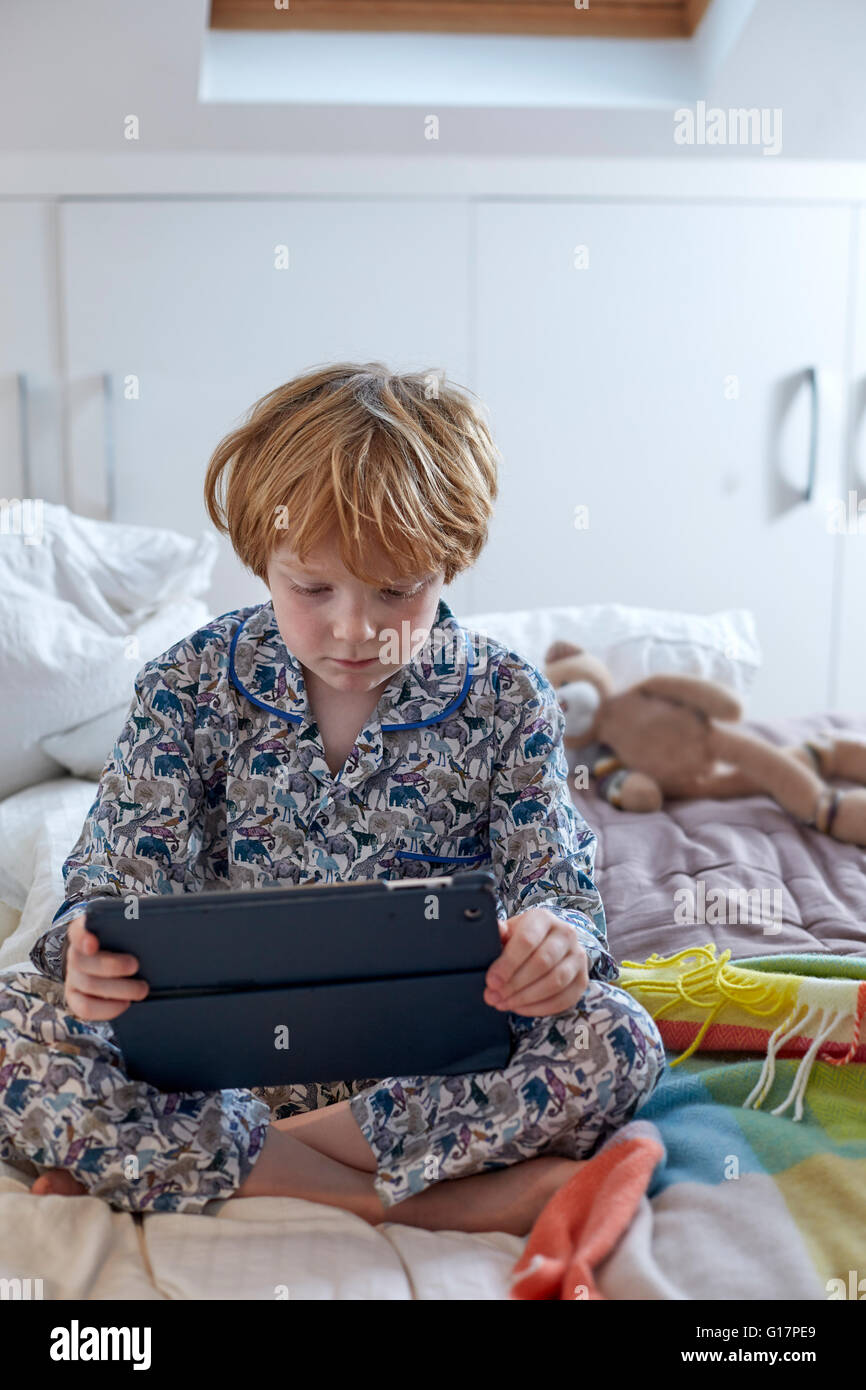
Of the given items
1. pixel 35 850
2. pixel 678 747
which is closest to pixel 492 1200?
pixel 35 850

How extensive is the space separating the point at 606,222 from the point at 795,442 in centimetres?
59

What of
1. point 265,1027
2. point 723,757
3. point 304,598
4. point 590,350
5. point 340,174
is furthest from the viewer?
point 590,350

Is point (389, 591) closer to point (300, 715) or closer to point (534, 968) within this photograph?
point (300, 715)

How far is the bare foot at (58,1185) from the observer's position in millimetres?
928

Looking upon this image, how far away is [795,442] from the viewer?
8.72 ft

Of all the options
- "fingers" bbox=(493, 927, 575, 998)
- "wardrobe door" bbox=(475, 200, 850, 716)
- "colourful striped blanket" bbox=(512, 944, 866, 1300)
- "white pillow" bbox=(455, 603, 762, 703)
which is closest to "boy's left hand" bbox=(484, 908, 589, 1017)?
"fingers" bbox=(493, 927, 575, 998)

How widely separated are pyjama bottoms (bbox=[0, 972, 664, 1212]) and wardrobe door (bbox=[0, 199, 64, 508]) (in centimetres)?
160

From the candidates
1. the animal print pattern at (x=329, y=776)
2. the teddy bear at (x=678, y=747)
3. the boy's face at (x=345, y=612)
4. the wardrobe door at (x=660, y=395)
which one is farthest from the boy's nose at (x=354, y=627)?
the wardrobe door at (x=660, y=395)

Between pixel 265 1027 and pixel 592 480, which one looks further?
pixel 592 480
